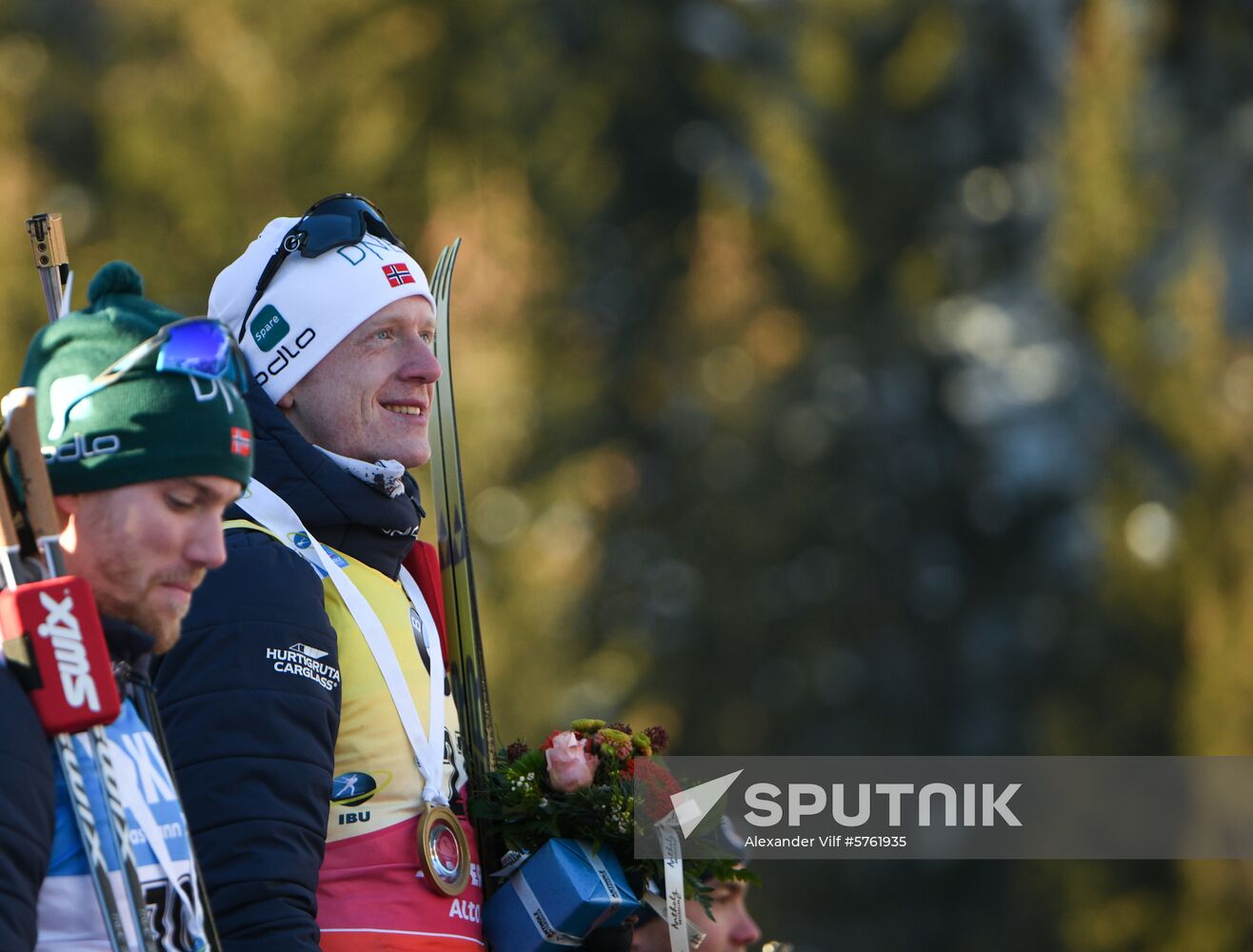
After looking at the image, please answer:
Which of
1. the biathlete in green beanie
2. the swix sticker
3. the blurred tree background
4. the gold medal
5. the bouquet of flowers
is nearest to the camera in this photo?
the swix sticker

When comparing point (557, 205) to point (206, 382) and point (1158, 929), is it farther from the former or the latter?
point (206, 382)

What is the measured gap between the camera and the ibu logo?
11.7 ft

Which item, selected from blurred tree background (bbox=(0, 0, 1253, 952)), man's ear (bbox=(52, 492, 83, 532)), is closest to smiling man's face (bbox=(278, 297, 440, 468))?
man's ear (bbox=(52, 492, 83, 532))

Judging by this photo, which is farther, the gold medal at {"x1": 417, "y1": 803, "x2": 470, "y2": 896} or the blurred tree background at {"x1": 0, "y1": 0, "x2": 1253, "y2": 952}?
the blurred tree background at {"x1": 0, "y1": 0, "x2": 1253, "y2": 952}

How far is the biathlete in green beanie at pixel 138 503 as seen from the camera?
2.49 meters

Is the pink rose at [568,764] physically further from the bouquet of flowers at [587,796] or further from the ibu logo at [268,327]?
the ibu logo at [268,327]

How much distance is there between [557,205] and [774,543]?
3.11 meters

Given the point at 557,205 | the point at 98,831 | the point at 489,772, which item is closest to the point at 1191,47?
the point at 557,205

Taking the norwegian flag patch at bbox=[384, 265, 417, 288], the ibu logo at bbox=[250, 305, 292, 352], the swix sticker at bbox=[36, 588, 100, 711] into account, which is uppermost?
the norwegian flag patch at bbox=[384, 265, 417, 288]

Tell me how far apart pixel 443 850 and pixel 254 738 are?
1.64 feet

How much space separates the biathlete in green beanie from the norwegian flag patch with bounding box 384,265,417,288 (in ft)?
3.50

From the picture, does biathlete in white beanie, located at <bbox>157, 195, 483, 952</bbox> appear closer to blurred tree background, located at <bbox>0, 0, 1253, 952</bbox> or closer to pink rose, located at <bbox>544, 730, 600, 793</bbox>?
pink rose, located at <bbox>544, 730, 600, 793</bbox>

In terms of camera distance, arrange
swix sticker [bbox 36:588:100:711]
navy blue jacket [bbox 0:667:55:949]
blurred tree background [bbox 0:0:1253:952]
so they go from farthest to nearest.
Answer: blurred tree background [bbox 0:0:1253:952] → swix sticker [bbox 36:588:100:711] → navy blue jacket [bbox 0:667:55:949]

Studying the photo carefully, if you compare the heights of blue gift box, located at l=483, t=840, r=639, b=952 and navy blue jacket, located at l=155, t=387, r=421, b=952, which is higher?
navy blue jacket, located at l=155, t=387, r=421, b=952
